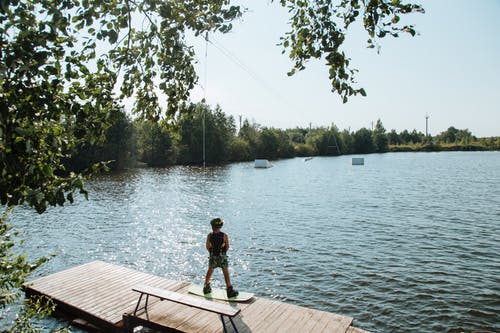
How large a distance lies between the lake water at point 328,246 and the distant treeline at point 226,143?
20.7 ft

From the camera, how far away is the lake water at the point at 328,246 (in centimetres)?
1277

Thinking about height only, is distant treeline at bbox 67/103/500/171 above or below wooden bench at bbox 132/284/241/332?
above

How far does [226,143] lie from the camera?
101438 millimetres

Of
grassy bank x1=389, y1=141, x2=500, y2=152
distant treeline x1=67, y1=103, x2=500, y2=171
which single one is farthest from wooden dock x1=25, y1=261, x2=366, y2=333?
grassy bank x1=389, y1=141, x2=500, y2=152

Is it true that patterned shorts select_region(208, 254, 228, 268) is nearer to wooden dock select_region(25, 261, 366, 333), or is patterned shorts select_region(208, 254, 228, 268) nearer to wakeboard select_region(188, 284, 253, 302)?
wakeboard select_region(188, 284, 253, 302)

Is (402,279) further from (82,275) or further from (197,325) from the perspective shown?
(82,275)

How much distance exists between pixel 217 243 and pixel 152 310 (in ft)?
7.71

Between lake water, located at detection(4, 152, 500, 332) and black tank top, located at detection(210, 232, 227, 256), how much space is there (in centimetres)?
420

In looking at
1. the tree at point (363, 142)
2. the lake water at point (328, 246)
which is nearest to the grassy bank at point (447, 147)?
the tree at point (363, 142)

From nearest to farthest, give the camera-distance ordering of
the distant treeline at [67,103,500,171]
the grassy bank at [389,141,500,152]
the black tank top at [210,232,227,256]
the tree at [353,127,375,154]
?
the black tank top at [210,232,227,256] → the distant treeline at [67,103,500,171] → the tree at [353,127,375,154] → the grassy bank at [389,141,500,152]

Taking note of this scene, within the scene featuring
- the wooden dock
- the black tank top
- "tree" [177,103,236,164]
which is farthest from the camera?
"tree" [177,103,236,164]

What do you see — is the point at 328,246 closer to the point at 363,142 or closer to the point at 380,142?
the point at 363,142

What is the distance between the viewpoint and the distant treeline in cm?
7019

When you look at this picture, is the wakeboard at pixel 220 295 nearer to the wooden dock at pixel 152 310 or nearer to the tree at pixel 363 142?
the wooden dock at pixel 152 310
